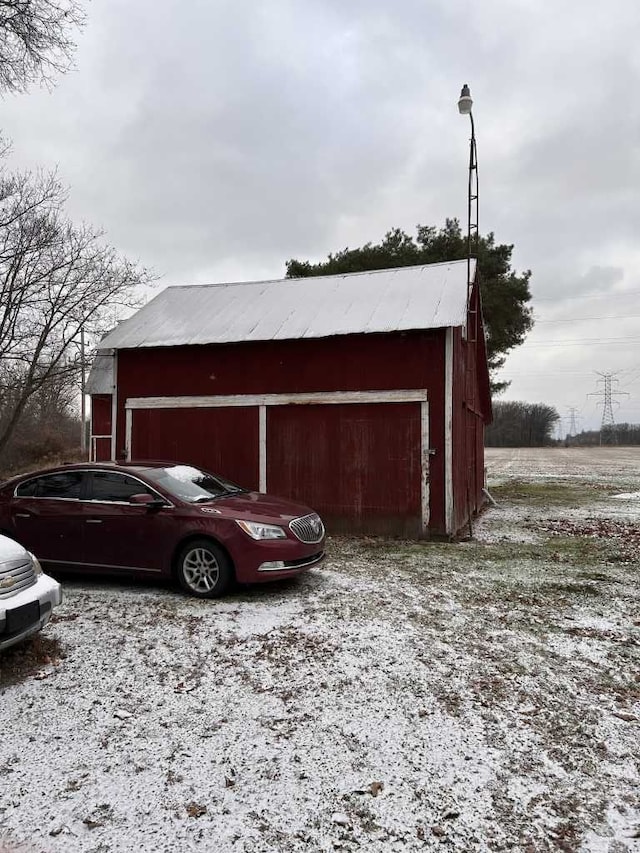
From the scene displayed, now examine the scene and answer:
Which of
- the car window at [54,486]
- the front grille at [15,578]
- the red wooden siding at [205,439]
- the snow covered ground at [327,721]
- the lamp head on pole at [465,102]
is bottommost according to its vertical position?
the snow covered ground at [327,721]

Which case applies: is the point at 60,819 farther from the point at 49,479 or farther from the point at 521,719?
the point at 49,479

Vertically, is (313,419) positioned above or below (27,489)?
above

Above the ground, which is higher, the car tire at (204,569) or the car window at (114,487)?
the car window at (114,487)

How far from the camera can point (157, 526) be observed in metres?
6.29

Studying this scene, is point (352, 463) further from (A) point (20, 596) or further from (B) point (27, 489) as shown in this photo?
(A) point (20, 596)

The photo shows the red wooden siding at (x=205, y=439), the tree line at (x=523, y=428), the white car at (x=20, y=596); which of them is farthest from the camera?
the tree line at (x=523, y=428)

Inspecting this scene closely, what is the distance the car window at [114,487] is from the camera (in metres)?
6.62

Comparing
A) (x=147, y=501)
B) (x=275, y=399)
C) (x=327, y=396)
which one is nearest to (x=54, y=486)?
(x=147, y=501)

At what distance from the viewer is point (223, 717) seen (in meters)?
3.65

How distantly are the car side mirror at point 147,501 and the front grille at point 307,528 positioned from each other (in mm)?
1496

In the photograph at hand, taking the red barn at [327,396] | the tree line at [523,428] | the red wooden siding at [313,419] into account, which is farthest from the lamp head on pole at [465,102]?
the tree line at [523,428]

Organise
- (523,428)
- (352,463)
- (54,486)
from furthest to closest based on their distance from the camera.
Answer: (523,428) → (352,463) → (54,486)

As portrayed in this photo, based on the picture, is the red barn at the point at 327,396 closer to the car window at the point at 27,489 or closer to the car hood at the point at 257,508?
the car hood at the point at 257,508

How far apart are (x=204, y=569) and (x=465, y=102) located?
7471 millimetres
